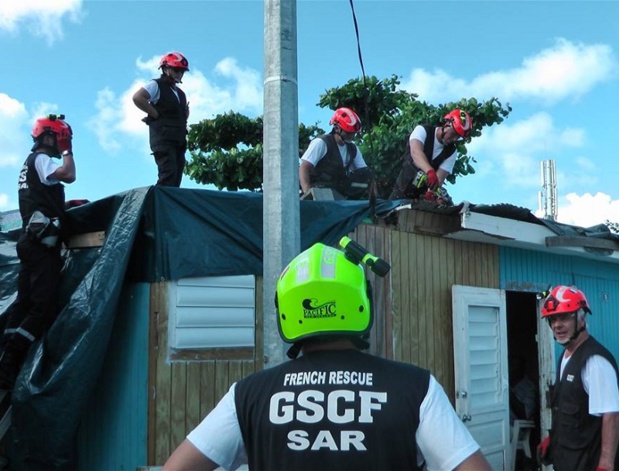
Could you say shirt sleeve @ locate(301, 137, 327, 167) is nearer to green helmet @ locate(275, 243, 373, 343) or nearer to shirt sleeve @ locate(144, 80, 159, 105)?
shirt sleeve @ locate(144, 80, 159, 105)

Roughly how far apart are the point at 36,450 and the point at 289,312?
4.27 meters

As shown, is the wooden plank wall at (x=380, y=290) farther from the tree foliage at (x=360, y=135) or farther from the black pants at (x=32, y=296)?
the tree foliage at (x=360, y=135)

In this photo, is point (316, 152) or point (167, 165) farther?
point (316, 152)

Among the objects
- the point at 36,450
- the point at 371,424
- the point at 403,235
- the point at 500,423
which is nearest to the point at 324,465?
the point at 371,424

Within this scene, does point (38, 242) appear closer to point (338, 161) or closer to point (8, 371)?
point (8, 371)

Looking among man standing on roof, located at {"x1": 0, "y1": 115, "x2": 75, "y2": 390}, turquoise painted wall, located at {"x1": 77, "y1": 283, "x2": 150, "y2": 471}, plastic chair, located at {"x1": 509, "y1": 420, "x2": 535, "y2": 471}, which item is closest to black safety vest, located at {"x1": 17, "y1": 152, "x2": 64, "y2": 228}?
man standing on roof, located at {"x1": 0, "y1": 115, "x2": 75, "y2": 390}

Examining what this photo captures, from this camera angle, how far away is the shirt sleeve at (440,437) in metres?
2.00

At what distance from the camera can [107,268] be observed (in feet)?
19.8

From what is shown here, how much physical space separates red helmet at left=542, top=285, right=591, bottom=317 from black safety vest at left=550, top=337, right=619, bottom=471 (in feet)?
0.95

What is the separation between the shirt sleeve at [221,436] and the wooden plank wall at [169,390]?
383cm

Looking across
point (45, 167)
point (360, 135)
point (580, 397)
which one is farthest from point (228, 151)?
point (580, 397)

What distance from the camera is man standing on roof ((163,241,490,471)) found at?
6.69 ft

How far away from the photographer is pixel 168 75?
740cm

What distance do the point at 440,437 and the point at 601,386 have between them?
3395 mm
